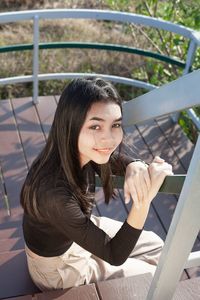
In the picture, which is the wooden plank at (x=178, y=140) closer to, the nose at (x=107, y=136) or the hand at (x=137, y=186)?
the nose at (x=107, y=136)

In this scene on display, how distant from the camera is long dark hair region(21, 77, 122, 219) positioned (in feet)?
4.93

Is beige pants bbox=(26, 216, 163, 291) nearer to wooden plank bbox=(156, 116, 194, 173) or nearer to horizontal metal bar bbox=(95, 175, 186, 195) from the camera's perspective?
horizontal metal bar bbox=(95, 175, 186, 195)

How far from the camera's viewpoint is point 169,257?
1.17 m

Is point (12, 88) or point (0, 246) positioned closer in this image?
point (0, 246)

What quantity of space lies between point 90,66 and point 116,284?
11.9ft

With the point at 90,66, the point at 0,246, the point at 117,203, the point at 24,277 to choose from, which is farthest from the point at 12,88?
the point at 24,277

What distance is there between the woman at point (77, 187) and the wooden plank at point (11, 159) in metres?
0.89

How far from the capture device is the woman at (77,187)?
1462 millimetres

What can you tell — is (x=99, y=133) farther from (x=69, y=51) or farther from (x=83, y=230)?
(x=69, y=51)

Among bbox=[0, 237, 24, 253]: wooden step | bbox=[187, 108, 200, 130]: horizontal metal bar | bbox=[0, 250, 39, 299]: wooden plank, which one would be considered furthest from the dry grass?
bbox=[0, 250, 39, 299]: wooden plank

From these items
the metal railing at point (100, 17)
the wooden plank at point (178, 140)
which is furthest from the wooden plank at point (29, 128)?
the wooden plank at point (178, 140)

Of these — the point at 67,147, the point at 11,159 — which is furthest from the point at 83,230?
the point at 11,159

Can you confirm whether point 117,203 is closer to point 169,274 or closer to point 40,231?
point 40,231

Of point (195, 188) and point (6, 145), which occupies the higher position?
point (195, 188)
